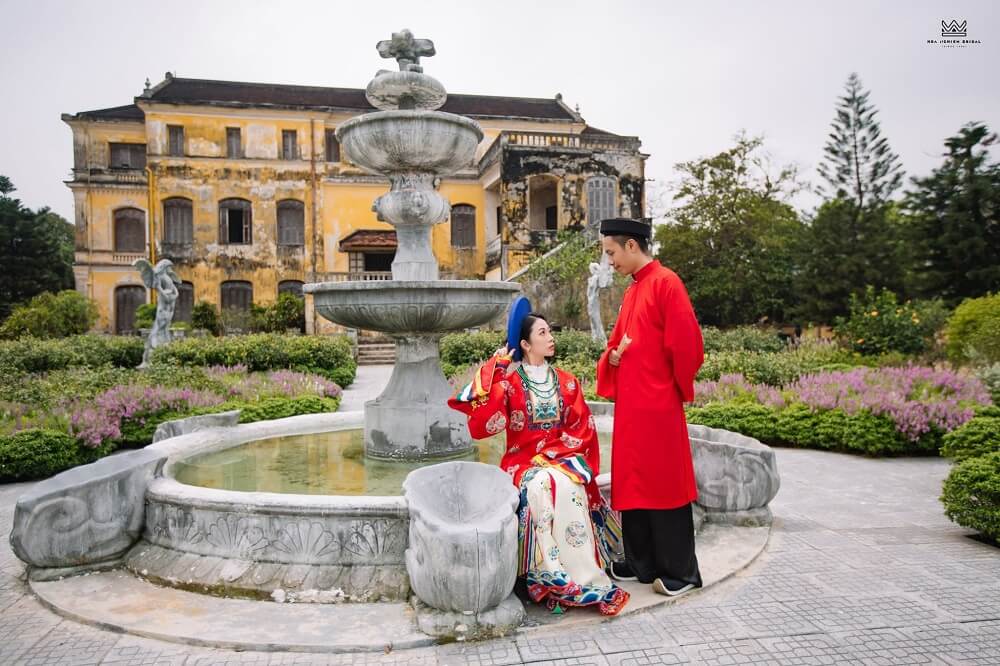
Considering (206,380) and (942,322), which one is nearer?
(206,380)

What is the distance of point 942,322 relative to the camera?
16891 millimetres

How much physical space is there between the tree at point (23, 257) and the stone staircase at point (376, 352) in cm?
1903

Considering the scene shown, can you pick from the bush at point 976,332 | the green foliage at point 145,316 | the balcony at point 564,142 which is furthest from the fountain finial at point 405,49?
the green foliage at point 145,316

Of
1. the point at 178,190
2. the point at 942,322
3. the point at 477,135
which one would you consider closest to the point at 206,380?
the point at 477,135

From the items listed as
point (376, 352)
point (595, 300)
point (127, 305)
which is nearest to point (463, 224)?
point (376, 352)

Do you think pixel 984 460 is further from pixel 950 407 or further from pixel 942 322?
pixel 942 322

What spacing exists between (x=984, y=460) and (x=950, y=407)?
3531 millimetres

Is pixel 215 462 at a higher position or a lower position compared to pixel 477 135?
lower

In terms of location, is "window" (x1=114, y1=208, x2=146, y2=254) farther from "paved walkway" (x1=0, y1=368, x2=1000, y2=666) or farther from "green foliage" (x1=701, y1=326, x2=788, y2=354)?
"paved walkway" (x1=0, y1=368, x2=1000, y2=666)

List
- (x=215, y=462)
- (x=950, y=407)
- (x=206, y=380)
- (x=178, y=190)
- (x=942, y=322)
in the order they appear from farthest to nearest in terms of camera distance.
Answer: (x=178, y=190) < (x=942, y=322) < (x=206, y=380) < (x=950, y=407) < (x=215, y=462)

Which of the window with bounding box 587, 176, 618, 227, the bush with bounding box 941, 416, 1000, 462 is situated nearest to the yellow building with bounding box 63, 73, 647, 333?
the window with bounding box 587, 176, 618, 227

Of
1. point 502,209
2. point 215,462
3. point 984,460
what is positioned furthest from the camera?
point 502,209

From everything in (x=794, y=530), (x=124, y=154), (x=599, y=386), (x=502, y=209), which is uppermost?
(x=124, y=154)

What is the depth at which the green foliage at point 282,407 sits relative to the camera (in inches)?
379
